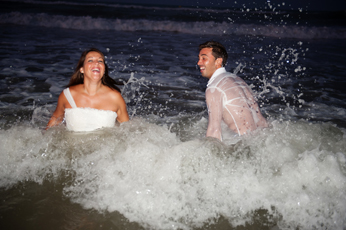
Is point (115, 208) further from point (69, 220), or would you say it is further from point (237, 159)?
point (237, 159)

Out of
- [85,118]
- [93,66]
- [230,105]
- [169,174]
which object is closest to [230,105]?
[230,105]

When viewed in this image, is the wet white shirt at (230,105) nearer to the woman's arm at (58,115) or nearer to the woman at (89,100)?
the woman at (89,100)

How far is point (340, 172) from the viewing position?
11.7 ft

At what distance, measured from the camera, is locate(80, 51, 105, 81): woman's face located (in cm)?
418

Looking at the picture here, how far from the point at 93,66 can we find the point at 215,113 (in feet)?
6.41

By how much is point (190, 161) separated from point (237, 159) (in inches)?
25.0

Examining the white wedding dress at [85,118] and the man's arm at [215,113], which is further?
the white wedding dress at [85,118]

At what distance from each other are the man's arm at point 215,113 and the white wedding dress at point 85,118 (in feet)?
5.26

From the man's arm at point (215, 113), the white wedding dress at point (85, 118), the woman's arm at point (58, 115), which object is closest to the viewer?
the man's arm at point (215, 113)

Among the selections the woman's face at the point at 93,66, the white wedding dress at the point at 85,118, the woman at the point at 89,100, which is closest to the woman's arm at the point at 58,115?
the woman at the point at 89,100

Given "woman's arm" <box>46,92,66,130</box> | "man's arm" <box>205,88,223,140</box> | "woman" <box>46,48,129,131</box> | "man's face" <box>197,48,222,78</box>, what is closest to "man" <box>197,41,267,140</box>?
"man's arm" <box>205,88,223,140</box>

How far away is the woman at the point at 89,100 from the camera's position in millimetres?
4230

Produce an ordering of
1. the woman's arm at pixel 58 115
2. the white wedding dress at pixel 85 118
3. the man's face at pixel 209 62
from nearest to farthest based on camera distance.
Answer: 1. the man's face at pixel 209 62
2. the white wedding dress at pixel 85 118
3. the woman's arm at pixel 58 115

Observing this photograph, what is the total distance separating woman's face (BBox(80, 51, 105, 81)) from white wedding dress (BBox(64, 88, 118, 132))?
467 mm
